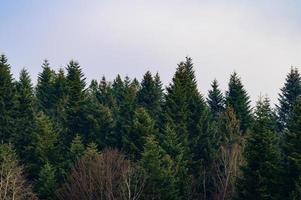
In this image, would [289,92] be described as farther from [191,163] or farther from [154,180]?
[154,180]

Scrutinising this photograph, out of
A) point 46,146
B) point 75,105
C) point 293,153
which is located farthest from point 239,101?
point 293,153

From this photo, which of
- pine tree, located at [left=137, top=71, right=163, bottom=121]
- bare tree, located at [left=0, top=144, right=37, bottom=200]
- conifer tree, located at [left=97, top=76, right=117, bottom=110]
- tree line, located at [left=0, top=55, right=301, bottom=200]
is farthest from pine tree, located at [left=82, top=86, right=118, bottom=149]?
conifer tree, located at [left=97, top=76, right=117, bottom=110]

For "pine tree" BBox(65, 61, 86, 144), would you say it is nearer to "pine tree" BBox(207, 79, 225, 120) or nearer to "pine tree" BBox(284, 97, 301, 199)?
"pine tree" BBox(207, 79, 225, 120)

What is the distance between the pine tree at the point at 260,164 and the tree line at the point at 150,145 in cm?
7

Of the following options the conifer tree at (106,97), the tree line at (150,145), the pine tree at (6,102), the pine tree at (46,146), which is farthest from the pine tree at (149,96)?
the pine tree at (6,102)

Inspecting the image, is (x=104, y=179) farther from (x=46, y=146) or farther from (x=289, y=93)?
(x=289, y=93)

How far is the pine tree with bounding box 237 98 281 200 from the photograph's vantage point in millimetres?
37906

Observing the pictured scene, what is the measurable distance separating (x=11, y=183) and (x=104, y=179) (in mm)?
8411

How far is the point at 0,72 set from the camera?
229ft

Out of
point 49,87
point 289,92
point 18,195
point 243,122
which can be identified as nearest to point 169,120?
point 243,122

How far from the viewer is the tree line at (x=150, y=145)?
38906 millimetres

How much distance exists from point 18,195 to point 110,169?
8491mm

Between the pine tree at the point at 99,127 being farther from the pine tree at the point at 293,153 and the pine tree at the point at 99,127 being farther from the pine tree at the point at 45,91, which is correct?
the pine tree at the point at 293,153

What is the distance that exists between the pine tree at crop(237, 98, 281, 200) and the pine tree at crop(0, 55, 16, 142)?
30.9 metres
